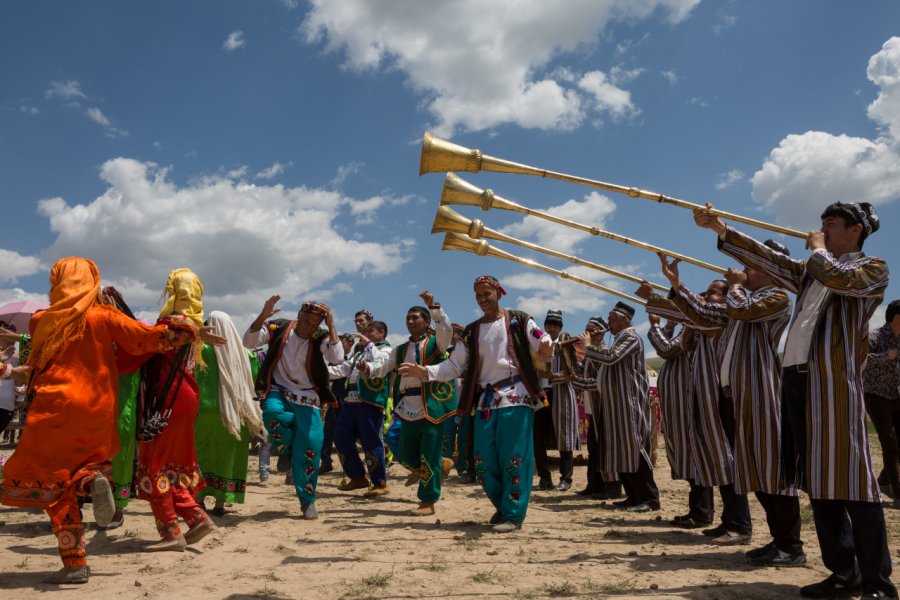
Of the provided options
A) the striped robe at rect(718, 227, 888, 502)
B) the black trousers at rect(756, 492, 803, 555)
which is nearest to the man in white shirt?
the black trousers at rect(756, 492, 803, 555)

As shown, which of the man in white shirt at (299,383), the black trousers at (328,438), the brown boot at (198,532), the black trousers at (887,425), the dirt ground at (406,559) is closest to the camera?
the dirt ground at (406,559)

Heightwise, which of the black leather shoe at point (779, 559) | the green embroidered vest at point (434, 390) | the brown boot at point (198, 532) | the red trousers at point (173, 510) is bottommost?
the black leather shoe at point (779, 559)

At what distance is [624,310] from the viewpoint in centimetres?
805

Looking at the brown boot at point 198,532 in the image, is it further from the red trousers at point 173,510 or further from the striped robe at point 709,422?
the striped robe at point 709,422

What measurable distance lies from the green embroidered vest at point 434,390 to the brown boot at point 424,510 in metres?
0.87

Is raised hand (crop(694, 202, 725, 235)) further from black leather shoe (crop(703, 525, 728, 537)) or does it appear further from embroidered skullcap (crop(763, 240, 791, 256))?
black leather shoe (crop(703, 525, 728, 537))

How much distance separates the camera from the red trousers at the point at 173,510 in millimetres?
5074

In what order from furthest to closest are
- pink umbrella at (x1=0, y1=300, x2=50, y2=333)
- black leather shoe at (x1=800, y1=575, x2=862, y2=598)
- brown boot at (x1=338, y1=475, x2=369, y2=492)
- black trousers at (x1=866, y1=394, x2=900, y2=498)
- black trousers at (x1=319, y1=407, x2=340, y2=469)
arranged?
pink umbrella at (x1=0, y1=300, x2=50, y2=333) → black trousers at (x1=319, y1=407, x2=340, y2=469) → brown boot at (x1=338, y1=475, x2=369, y2=492) → black trousers at (x1=866, y1=394, x2=900, y2=498) → black leather shoe at (x1=800, y1=575, x2=862, y2=598)

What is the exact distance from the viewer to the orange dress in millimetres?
4258

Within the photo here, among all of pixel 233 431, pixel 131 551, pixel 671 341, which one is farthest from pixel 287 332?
pixel 671 341

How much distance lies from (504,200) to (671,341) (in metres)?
2.11

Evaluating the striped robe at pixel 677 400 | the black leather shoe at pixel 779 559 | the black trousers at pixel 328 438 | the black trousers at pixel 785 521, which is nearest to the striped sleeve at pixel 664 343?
the striped robe at pixel 677 400

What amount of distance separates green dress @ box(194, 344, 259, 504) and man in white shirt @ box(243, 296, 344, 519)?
54 cm

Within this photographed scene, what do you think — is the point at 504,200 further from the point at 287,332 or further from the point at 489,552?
the point at 489,552
